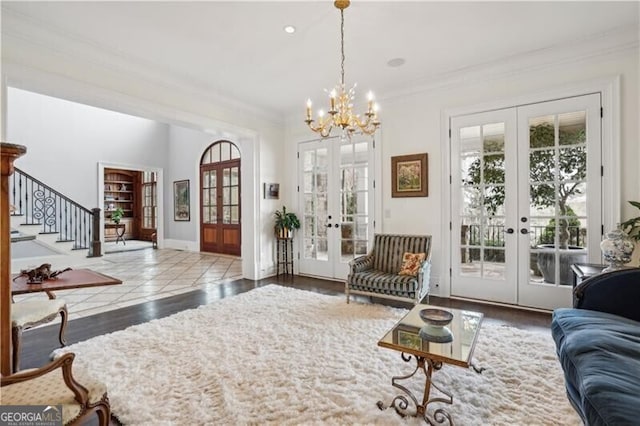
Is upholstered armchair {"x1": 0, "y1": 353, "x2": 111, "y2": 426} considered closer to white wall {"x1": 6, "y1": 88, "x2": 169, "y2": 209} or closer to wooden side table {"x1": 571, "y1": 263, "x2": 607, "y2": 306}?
wooden side table {"x1": 571, "y1": 263, "x2": 607, "y2": 306}

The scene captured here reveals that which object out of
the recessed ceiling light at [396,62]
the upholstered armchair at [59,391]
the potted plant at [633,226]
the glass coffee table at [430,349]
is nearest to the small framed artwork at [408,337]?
the glass coffee table at [430,349]

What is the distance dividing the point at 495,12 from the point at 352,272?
122 inches

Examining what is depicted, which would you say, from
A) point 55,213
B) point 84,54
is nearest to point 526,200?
point 84,54

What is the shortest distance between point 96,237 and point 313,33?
7554mm

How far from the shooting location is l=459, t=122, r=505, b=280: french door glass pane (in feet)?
12.9

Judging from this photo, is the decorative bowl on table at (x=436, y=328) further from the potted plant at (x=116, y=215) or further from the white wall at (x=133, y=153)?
the potted plant at (x=116, y=215)

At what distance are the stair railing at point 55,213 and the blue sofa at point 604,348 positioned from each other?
8.92 meters

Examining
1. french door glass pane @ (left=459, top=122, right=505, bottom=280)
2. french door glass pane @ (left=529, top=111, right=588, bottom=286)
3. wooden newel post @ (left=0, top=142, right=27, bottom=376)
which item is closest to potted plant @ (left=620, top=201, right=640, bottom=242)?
french door glass pane @ (left=529, top=111, right=588, bottom=286)

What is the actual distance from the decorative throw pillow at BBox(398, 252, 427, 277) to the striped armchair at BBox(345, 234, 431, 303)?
0.07 metres

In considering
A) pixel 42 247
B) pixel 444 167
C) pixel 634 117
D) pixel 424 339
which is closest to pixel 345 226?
pixel 444 167

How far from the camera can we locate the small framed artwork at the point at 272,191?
5594 mm

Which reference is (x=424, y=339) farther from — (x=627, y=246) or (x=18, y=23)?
(x=18, y=23)

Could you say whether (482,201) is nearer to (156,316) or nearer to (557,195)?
(557,195)

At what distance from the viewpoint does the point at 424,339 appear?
195cm
